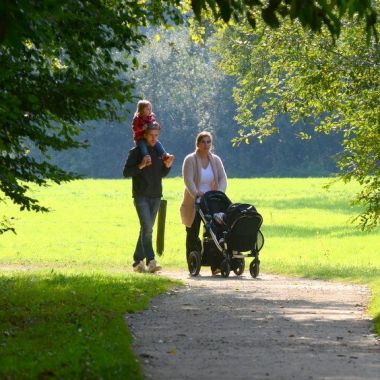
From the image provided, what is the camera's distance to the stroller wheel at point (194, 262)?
1884 centimetres

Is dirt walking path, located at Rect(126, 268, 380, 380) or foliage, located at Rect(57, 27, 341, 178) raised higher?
foliage, located at Rect(57, 27, 341, 178)

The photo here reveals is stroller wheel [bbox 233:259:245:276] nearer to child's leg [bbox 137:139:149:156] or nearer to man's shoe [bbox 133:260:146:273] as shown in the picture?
man's shoe [bbox 133:260:146:273]

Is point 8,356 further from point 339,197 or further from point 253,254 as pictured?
point 339,197

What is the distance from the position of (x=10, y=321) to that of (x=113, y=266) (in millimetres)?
12597

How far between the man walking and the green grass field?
0.65 metres

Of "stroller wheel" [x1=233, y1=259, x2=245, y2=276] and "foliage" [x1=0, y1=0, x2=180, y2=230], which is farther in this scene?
"stroller wheel" [x1=233, y1=259, x2=245, y2=276]

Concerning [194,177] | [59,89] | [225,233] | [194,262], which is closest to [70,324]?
[59,89]

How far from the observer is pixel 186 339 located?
10.7 meters

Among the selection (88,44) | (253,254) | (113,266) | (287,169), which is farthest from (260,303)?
(287,169)

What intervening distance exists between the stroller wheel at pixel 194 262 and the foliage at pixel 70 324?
1.81 meters

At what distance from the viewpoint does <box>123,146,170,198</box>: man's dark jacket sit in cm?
1861

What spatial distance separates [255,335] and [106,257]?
733 inches

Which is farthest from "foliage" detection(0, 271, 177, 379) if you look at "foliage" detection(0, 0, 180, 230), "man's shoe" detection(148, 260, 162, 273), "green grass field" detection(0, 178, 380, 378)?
"man's shoe" detection(148, 260, 162, 273)

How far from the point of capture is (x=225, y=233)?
18.3m
